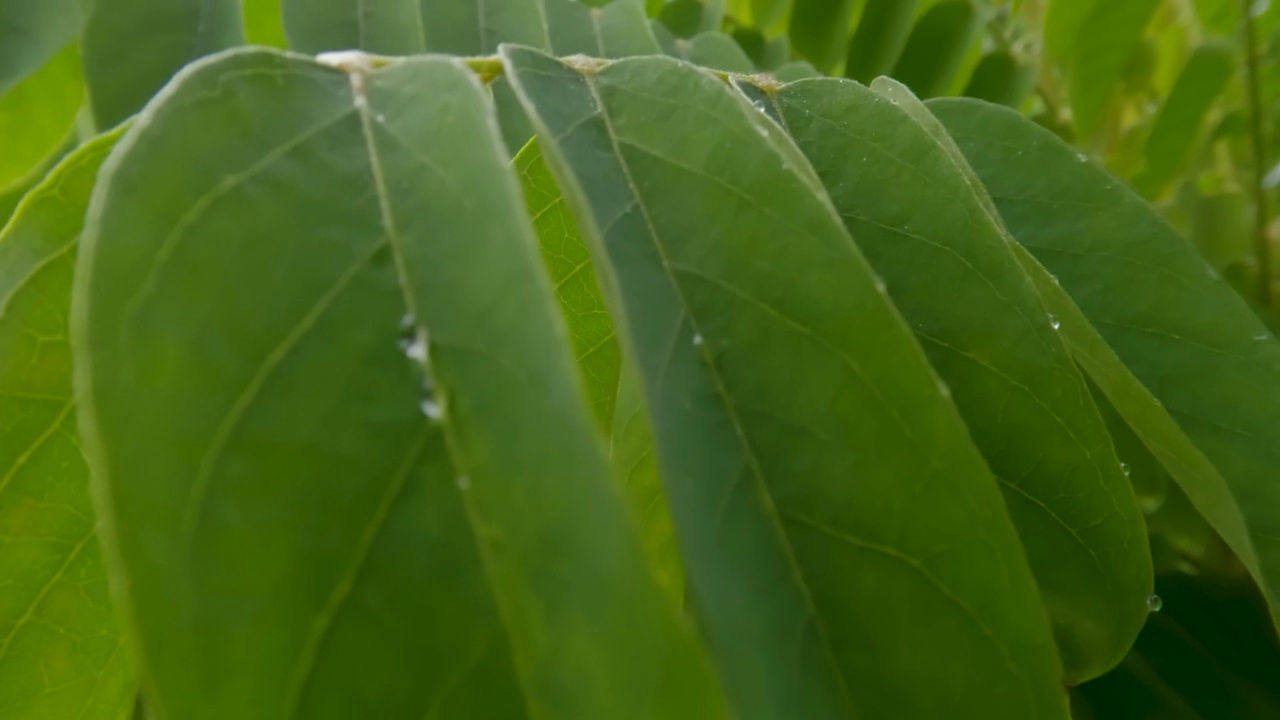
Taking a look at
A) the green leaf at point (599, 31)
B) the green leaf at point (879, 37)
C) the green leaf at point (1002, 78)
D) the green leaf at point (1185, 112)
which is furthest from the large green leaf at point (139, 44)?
the green leaf at point (1185, 112)

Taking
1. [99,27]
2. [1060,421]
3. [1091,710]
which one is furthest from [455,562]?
[1091,710]

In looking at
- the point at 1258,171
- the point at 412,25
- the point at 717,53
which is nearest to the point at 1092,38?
the point at 1258,171

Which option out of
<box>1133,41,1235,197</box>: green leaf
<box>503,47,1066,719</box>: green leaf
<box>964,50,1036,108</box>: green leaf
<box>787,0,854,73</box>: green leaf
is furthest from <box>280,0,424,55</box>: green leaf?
<box>1133,41,1235,197</box>: green leaf

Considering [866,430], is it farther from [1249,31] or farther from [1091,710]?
[1249,31]

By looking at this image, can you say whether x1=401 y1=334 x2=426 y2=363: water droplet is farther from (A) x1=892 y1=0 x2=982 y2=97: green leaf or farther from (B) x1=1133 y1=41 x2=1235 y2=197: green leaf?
(B) x1=1133 y1=41 x2=1235 y2=197: green leaf

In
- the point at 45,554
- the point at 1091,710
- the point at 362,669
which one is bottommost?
the point at 1091,710

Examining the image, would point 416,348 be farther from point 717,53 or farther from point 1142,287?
point 717,53
